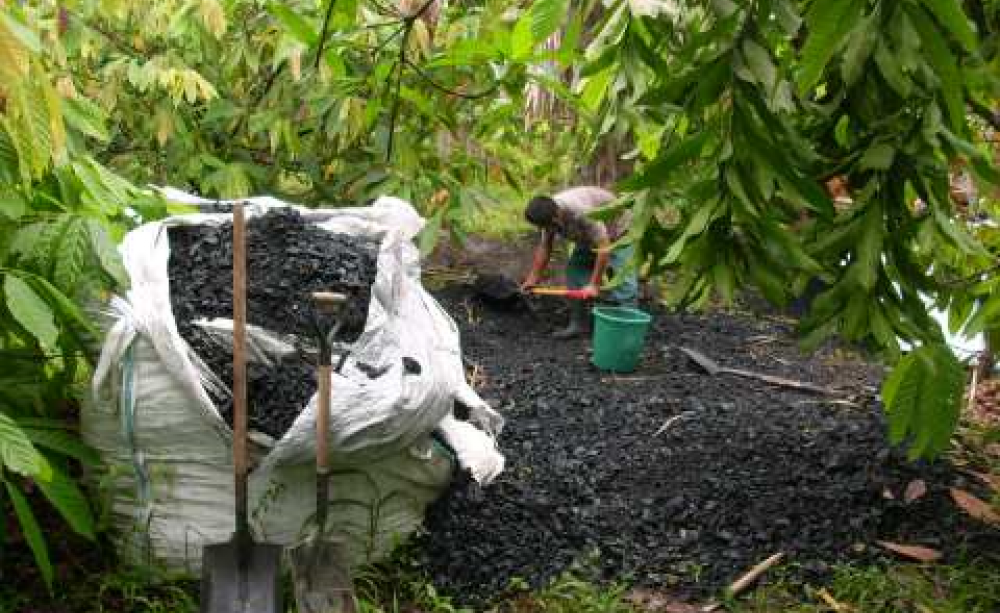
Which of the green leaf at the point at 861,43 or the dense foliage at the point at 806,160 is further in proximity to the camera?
the dense foliage at the point at 806,160

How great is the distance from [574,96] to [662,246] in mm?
1155

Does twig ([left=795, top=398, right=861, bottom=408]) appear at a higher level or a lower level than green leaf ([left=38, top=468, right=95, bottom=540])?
lower

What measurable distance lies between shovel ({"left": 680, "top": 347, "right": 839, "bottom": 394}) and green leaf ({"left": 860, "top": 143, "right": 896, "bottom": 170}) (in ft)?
8.81

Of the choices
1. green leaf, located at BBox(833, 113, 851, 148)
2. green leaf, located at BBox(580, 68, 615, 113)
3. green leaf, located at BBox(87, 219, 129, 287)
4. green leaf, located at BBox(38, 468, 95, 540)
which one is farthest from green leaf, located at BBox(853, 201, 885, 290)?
green leaf, located at BBox(38, 468, 95, 540)

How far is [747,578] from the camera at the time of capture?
257cm

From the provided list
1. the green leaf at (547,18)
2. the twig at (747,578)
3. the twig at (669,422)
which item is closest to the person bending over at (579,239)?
the twig at (669,422)

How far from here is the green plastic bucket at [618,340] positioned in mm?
4297

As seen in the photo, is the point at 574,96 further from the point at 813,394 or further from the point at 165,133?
the point at 813,394

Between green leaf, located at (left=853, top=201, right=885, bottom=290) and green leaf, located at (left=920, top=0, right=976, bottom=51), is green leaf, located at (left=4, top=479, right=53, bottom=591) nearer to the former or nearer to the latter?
green leaf, located at (left=853, top=201, right=885, bottom=290)

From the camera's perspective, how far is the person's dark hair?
483 centimetres

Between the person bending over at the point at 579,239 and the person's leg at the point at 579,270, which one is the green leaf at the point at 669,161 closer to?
the person bending over at the point at 579,239

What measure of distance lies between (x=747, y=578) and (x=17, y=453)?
1.82 meters

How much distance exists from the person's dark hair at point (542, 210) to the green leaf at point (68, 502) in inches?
120

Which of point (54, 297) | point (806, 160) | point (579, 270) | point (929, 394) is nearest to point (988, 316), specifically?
point (929, 394)
